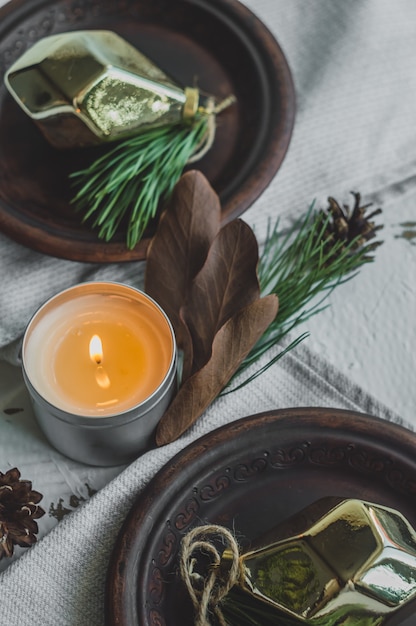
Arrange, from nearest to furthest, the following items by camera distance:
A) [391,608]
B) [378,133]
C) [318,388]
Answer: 1. [391,608]
2. [318,388]
3. [378,133]

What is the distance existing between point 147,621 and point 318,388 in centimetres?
21

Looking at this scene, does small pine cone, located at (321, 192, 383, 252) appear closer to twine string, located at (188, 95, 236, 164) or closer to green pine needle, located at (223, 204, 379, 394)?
green pine needle, located at (223, 204, 379, 394)

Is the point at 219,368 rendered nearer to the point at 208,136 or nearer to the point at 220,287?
the point at 220,287

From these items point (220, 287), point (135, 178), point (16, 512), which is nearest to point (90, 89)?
point (135, 178)

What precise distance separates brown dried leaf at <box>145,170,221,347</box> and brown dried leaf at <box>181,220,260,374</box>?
0.02 meters

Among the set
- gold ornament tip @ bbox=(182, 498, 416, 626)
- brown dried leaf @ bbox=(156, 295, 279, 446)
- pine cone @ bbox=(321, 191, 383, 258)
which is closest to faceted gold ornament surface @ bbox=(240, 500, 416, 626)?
gold ornament tip @ bbox=(182, 498, 416, 626)

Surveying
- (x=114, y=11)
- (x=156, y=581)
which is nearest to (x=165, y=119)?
(x=114, y=11)

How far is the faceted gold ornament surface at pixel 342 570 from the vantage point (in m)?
0.50

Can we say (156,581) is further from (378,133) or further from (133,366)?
(378,133)

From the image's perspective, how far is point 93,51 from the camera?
0.65m

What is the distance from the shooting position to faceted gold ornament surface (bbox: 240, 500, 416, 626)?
50 centimetres

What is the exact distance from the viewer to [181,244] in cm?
63

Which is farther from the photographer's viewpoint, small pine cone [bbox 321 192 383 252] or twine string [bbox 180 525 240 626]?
small pine cone [bbox 321 192 383 252]

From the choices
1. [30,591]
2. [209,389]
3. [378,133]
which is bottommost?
[30,591]
